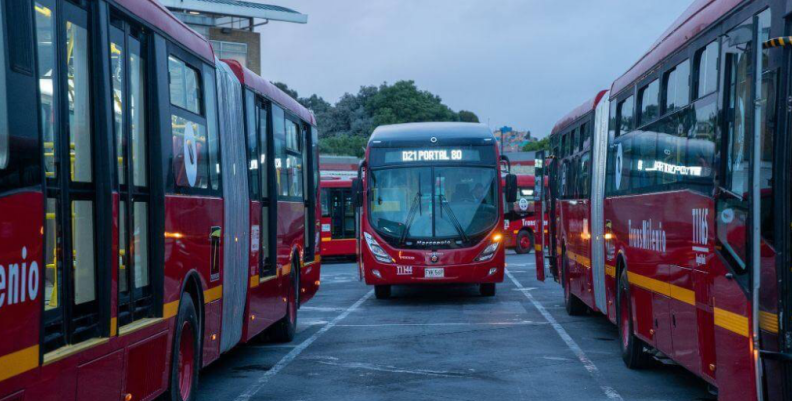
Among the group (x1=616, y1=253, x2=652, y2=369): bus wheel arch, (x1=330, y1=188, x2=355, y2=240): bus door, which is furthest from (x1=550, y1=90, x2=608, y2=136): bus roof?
(x1=330, y1=188, x2=355, y2=240): bus door

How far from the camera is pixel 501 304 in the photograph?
20.8 metres

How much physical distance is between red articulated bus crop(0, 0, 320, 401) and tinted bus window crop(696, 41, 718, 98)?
13.3 feet

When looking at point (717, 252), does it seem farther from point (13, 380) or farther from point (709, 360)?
point (13, 380)

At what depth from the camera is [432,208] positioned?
21.0 metres

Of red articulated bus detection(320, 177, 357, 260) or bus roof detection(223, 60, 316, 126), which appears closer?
bus roof detection(223, 60, 316, 126)

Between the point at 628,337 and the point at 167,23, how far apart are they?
20.4 ft

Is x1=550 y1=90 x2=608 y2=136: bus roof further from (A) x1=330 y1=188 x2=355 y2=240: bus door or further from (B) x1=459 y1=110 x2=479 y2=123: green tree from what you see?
(B) x1=459 y1=110 x2=479 y2=123: green tree

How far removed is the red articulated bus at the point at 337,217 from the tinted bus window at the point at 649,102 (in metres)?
26.9

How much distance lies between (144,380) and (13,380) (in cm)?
281

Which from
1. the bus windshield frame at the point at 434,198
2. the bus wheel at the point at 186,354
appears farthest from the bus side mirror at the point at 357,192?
the bus wheel at the point at 186,354

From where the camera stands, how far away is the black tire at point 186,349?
8.59 m

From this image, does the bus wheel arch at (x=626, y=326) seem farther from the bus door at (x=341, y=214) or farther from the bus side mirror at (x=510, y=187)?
the bus door at (x=341, y=214)

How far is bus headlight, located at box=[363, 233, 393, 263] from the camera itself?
20875 millimetres

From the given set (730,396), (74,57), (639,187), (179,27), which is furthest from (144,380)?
(639,187)
